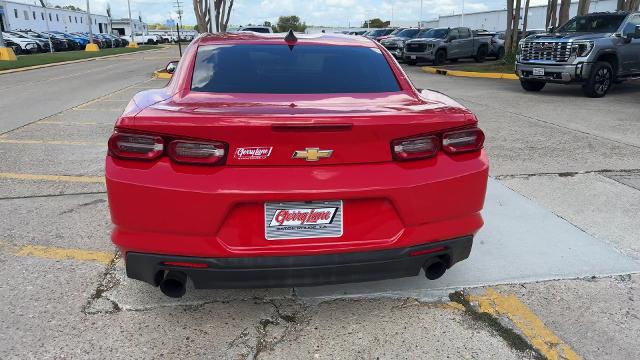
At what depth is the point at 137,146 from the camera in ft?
8.19

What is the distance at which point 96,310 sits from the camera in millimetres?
3076

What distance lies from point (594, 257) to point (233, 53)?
296cm

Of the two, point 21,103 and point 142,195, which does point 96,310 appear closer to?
point 142,195

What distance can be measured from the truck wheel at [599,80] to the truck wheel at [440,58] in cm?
1203

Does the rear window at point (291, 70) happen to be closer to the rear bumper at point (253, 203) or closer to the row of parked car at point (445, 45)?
the rear bumper at point (253, 203)

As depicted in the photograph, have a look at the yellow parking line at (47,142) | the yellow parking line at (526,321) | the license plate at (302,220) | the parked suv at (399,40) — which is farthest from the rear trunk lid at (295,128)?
the parked suv at (399,40)

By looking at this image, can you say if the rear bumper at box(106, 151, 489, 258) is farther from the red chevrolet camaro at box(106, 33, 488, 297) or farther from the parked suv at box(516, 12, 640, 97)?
the parked suv at box(516, 12, 640, 97)

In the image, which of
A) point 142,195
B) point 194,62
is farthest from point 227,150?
point 194,62

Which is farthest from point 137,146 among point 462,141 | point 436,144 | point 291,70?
point 462,141

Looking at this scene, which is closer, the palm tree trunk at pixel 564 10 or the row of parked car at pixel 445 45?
the palm tree trunk at pixel 564 10

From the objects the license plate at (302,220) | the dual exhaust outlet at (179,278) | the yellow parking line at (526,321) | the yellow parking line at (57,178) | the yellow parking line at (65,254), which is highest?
the license plate at (302,220)

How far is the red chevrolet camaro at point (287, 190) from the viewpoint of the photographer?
242cm

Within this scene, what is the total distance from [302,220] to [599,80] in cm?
1181

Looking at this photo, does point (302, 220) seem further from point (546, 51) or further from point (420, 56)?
point (420, 56)
